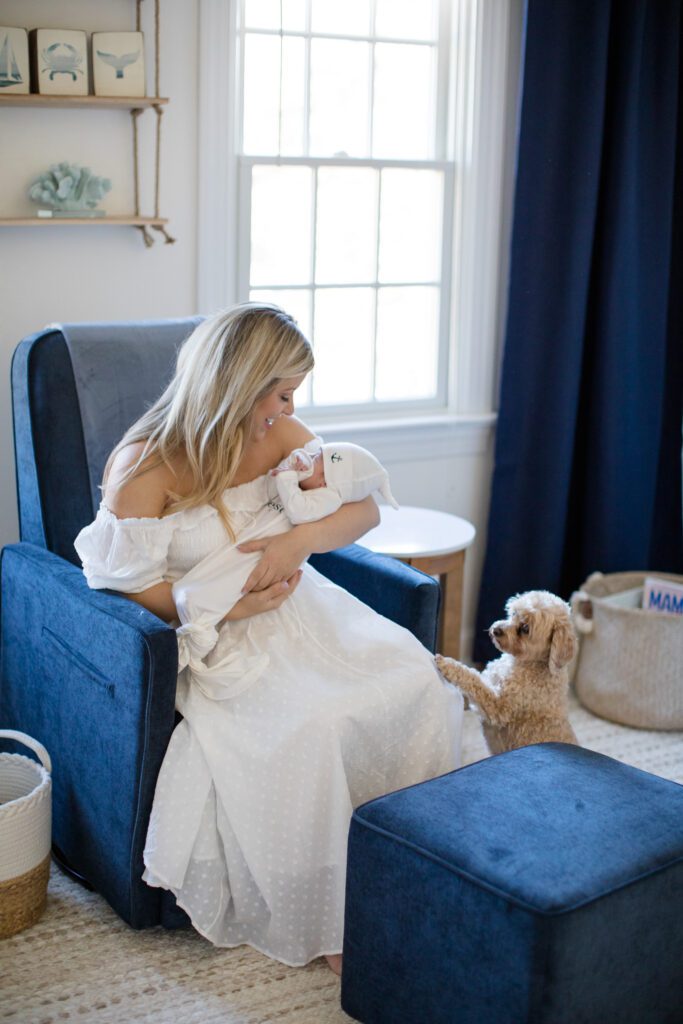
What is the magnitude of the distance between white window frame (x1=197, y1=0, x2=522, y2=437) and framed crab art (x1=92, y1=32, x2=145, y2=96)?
0.62ft

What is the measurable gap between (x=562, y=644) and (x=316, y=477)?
1.90 feet

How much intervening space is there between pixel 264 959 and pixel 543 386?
75.2 inches

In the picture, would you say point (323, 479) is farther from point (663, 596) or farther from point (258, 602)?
point (663, 596)

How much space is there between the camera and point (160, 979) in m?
2.14

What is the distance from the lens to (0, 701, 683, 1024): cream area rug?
80.9 inches

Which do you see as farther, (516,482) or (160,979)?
(516,482)

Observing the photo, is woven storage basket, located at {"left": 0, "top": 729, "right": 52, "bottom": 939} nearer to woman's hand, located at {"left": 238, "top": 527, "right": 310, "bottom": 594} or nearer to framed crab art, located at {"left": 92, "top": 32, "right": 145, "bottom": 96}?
woman's hand, located at {"left": 238, "top": 527, "right": 310, "bottom": 594}

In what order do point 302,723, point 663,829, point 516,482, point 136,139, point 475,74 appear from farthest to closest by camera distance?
point 516,482 → point 475,74 → point 136,139 → point 302,723 → point 663,829

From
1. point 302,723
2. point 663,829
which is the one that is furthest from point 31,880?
point 663,829

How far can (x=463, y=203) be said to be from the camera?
135 inches

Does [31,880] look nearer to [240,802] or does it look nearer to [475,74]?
[240,802]

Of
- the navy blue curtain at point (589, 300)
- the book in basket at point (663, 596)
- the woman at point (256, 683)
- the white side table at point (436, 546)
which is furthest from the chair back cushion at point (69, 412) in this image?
the book in basket at point (663, 596)

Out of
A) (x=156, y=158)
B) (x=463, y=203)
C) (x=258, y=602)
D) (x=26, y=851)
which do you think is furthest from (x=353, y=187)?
(x=26, y=851)

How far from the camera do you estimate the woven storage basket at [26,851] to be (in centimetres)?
217
